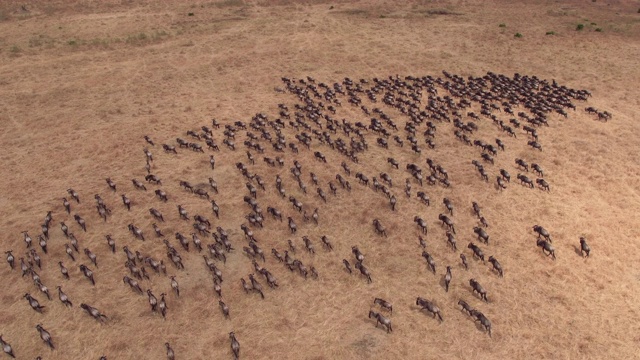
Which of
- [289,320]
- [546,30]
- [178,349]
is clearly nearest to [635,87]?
[546,30]

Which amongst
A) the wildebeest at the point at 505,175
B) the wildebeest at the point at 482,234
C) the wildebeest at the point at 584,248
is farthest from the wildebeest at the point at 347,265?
the wildebeest at the point at 505,175

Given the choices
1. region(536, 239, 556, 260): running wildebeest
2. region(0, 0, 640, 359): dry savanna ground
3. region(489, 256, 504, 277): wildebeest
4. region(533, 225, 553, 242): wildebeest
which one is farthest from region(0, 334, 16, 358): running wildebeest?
region(533, 225, 553, 242): wildebeest

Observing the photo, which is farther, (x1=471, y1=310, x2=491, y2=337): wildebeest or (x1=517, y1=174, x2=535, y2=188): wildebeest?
(x1=517, y1=174, x2=535, y2=188): wildebeest

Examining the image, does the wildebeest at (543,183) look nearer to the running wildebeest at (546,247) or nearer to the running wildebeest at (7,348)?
the running wildebeest at (546,247)

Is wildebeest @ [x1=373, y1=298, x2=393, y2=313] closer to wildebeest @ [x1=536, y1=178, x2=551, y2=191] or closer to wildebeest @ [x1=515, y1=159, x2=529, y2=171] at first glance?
wildebeest @ [x1=536, y1=178, x2=551, y2=191]

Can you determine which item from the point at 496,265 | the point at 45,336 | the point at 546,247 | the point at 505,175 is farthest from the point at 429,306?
the point at 45,336

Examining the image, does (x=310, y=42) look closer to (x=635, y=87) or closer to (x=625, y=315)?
(x=635, y=87)

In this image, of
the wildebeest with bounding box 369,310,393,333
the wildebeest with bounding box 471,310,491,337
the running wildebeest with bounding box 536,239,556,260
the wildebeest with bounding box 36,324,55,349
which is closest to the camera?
the wildebeest with bounding box 36,324,55,349
